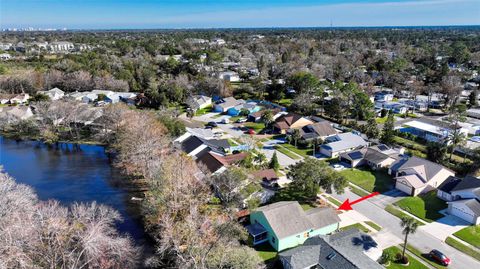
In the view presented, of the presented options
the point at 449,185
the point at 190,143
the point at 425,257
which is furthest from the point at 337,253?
the point at 190,143

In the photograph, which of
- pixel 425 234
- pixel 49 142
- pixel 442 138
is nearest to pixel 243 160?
pixel 425 234

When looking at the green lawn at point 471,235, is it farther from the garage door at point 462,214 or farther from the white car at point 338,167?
the white car at point 338,167

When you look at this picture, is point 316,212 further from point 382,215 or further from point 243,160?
point 243,160

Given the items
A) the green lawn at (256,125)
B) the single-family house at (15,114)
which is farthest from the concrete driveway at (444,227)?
the single-family house at (15,114)

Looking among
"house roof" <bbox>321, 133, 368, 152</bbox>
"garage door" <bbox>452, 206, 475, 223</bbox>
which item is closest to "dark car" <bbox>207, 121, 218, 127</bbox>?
"house roof" <bbox>321, 133, 368, 152</bbox>

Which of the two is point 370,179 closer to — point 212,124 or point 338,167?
point 338,167
